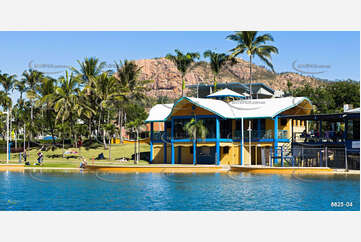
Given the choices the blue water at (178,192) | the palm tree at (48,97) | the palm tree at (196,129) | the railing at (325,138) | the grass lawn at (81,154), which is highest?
the palm tree at (48,97)

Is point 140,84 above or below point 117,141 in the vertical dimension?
above

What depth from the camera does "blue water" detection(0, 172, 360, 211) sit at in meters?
29.4

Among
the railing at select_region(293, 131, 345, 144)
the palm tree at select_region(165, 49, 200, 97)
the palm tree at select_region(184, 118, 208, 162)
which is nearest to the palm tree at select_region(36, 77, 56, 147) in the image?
the palm tree at select_region(165, 49, 200, 97)

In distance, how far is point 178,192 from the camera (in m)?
34.5

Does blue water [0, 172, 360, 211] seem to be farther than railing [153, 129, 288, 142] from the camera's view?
No

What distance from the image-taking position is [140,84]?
85875mm

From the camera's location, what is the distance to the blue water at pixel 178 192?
29422 millimetres

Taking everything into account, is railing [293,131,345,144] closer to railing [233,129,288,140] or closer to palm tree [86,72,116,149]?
railing [233,129,288,140]

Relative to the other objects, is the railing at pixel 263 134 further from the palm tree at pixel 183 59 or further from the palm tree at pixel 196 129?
the palm tree at pixel 183 59

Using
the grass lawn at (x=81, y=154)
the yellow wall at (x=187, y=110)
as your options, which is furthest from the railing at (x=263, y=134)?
the grass lawn at (x=81, y=154)
